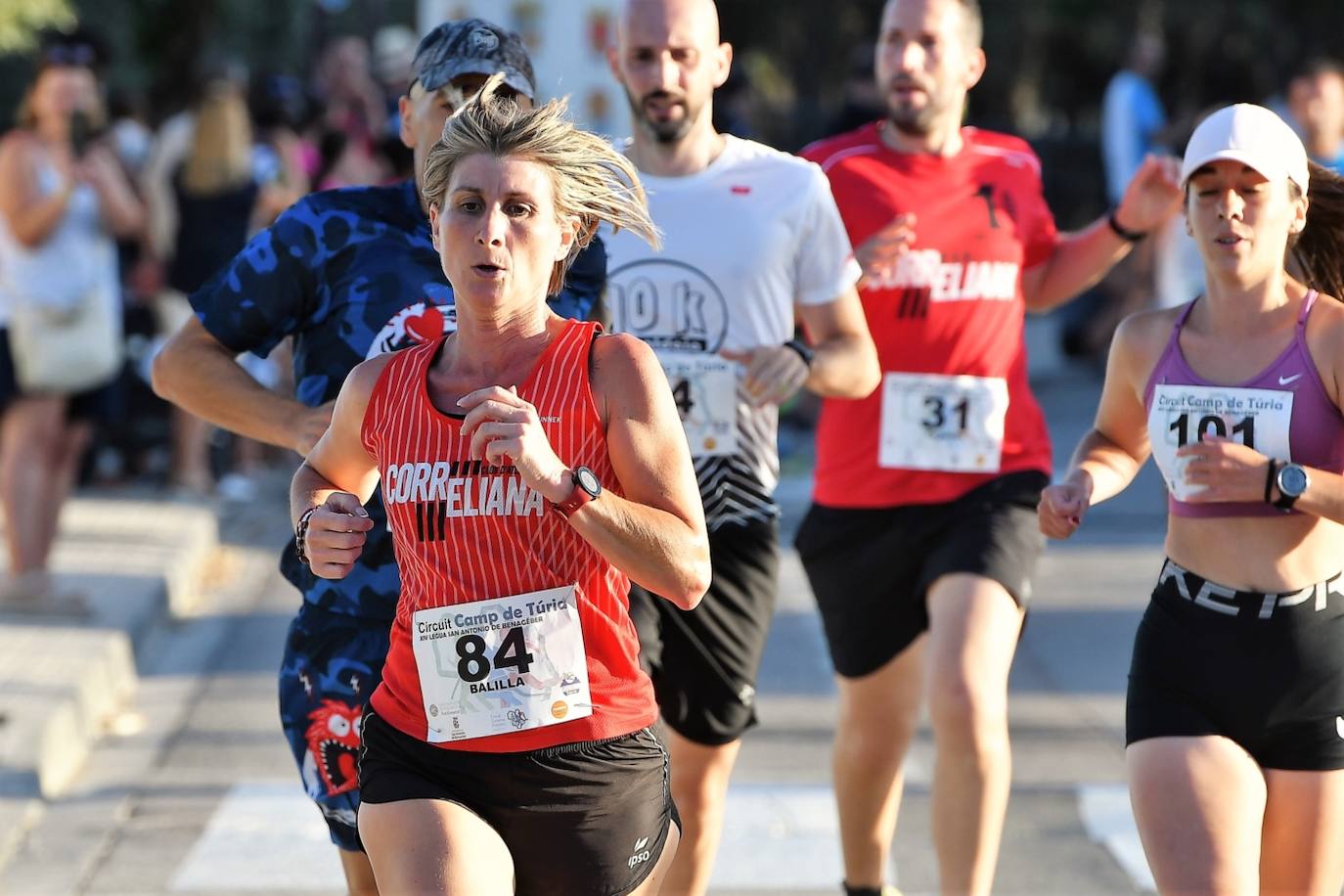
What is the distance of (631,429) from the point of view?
3.24 metres

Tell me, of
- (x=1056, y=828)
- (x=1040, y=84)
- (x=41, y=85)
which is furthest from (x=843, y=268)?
(x=1040, y=84)

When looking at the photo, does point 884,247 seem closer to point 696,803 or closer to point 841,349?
point 841,349

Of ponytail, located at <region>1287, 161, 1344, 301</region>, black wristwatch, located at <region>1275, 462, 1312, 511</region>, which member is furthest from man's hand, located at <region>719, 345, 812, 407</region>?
black wristwatch, located at <region>1275, 462, 1312, 511</region>

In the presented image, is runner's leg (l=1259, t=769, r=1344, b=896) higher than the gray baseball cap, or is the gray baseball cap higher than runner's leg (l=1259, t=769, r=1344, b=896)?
the gray baseball cap

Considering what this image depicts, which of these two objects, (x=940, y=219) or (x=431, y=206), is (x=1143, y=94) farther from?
(x=431, y=206)

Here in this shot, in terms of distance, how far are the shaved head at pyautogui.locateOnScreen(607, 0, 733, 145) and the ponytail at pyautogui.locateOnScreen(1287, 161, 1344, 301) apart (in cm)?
144

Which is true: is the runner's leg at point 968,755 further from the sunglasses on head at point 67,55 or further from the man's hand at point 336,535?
the sunglasses on head at point 67,55

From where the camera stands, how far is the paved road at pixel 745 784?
572cm

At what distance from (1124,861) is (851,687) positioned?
107cm

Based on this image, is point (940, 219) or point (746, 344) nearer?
point (746, 344)

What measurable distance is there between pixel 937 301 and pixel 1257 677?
1788 millimetres

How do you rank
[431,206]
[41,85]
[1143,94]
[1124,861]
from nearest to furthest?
1. [431,206]
2. [1124,861]
3. [41,85]
4. [1143,94]

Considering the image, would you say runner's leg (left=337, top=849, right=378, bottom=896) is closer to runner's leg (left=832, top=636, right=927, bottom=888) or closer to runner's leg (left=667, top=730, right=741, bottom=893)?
runner's leg (left=667, top=730, right=741, bottom=893)

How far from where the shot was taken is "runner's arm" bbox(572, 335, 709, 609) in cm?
315
